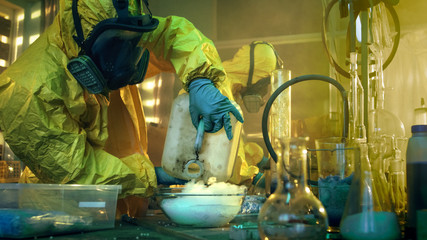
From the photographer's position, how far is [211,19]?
371 centimetres

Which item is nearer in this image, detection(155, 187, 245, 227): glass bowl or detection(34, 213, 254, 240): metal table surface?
detection(34, 213, 254, 240): metal table surface

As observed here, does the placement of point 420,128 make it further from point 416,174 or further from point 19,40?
point 19,40

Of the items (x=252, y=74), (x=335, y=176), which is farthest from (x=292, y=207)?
(x=252, y=74)

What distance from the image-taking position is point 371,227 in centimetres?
81

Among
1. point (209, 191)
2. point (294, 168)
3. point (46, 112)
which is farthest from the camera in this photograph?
point (46, 112)

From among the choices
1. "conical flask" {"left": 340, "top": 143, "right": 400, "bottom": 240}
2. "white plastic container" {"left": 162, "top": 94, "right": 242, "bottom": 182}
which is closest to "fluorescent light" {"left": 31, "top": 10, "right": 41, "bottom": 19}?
"white plastic container" {"left": 162, "top": 94, "right": 242, "bottom": 182}

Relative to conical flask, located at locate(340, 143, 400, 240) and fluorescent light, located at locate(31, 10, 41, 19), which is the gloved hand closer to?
conical flask, located at locate(340, 143, 400, 240)

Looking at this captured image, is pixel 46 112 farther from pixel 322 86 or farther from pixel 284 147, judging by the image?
pixel 322 86

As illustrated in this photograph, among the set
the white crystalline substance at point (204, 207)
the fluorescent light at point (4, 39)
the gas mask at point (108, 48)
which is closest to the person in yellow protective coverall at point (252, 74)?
the gas mask at point (108, 48)

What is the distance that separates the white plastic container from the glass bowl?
11.0 inches

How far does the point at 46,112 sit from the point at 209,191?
29.4 inches

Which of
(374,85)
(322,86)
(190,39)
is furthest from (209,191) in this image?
(322,86)

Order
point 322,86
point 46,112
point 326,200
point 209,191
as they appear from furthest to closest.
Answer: point 322,86
point 46,112
point 209,191
point 326,200

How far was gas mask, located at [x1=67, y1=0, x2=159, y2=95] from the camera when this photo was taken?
1.58 metres
